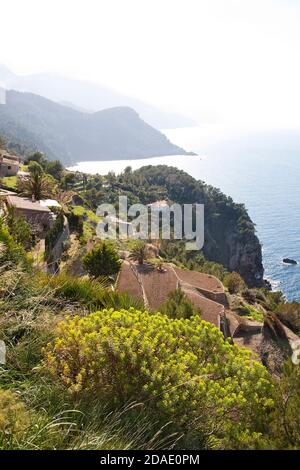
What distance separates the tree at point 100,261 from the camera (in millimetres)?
21406

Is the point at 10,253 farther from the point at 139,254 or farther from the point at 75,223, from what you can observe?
the point at 75,223

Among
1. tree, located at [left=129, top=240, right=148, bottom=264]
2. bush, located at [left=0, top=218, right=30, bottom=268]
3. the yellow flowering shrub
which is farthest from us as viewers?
tree, located at [left=129, top=240, right=148, bottom=264]

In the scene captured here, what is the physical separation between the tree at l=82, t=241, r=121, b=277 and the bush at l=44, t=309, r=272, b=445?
14976mm

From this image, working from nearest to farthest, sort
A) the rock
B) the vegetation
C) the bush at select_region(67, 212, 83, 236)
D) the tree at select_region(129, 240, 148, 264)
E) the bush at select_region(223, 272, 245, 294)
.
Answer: the vegetation → the tree at select_region(129, 240, 148, 264) → the bush at select_region(67, 212, 83, 236) → the bush at select_region(223, 272, 245, 294) → the rock

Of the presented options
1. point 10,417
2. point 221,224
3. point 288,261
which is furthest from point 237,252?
point 10,417

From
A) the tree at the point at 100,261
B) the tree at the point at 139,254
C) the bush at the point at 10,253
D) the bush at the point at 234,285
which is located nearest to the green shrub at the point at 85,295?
the bush at the point at 10,253

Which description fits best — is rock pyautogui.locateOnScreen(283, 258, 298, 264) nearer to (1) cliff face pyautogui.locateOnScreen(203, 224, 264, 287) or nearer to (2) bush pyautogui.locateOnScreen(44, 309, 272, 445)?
(1) cliff face pyautogui.locateOnScreen(203, 224, 264, 287)

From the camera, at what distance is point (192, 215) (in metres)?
98.6

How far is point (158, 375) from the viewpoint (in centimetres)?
569

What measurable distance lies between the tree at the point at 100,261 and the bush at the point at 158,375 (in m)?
15.0

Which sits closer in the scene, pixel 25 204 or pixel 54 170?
pixel 25 204

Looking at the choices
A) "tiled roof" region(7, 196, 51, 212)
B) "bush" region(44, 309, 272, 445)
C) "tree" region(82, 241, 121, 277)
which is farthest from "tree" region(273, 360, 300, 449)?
"tiled roof" region(7, 196, 51, 212)

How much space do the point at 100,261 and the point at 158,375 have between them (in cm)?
1608

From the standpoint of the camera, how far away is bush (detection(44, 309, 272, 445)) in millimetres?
5699
